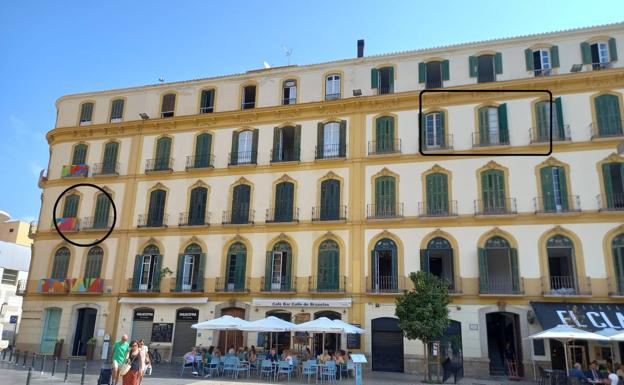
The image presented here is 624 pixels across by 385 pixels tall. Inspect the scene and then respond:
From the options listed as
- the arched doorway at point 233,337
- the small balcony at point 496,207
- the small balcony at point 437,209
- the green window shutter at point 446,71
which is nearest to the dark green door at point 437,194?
the small balcony at point 437,209

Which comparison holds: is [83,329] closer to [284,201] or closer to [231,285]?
[231,285]

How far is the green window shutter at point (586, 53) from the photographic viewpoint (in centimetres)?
2781

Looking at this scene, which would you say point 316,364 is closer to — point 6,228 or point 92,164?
point 92,164

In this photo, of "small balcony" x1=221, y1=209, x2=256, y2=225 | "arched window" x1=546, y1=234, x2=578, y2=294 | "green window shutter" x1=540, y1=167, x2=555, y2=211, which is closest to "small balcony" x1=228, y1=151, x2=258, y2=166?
"small balcony" x1=221, y1=209, x2=256, y2=225

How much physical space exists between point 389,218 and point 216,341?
11892 millimetres

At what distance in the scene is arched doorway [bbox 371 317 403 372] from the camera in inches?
1045

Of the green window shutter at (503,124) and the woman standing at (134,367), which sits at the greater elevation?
the green window shutter at (503,124)

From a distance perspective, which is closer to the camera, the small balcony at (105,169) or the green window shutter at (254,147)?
the green window shutter at (254,147)

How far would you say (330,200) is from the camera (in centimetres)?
2983

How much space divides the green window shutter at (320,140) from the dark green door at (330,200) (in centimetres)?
178

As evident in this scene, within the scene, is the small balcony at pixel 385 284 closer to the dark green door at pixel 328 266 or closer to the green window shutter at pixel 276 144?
the dark green door at pixel 328 266

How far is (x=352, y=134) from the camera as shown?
30562 millimetres

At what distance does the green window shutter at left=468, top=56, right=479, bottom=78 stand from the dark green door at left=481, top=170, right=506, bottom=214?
5821mm

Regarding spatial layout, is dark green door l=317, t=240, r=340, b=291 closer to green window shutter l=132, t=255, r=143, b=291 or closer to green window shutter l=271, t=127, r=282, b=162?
green window shutter l=271, t=127, r=282, b=162
